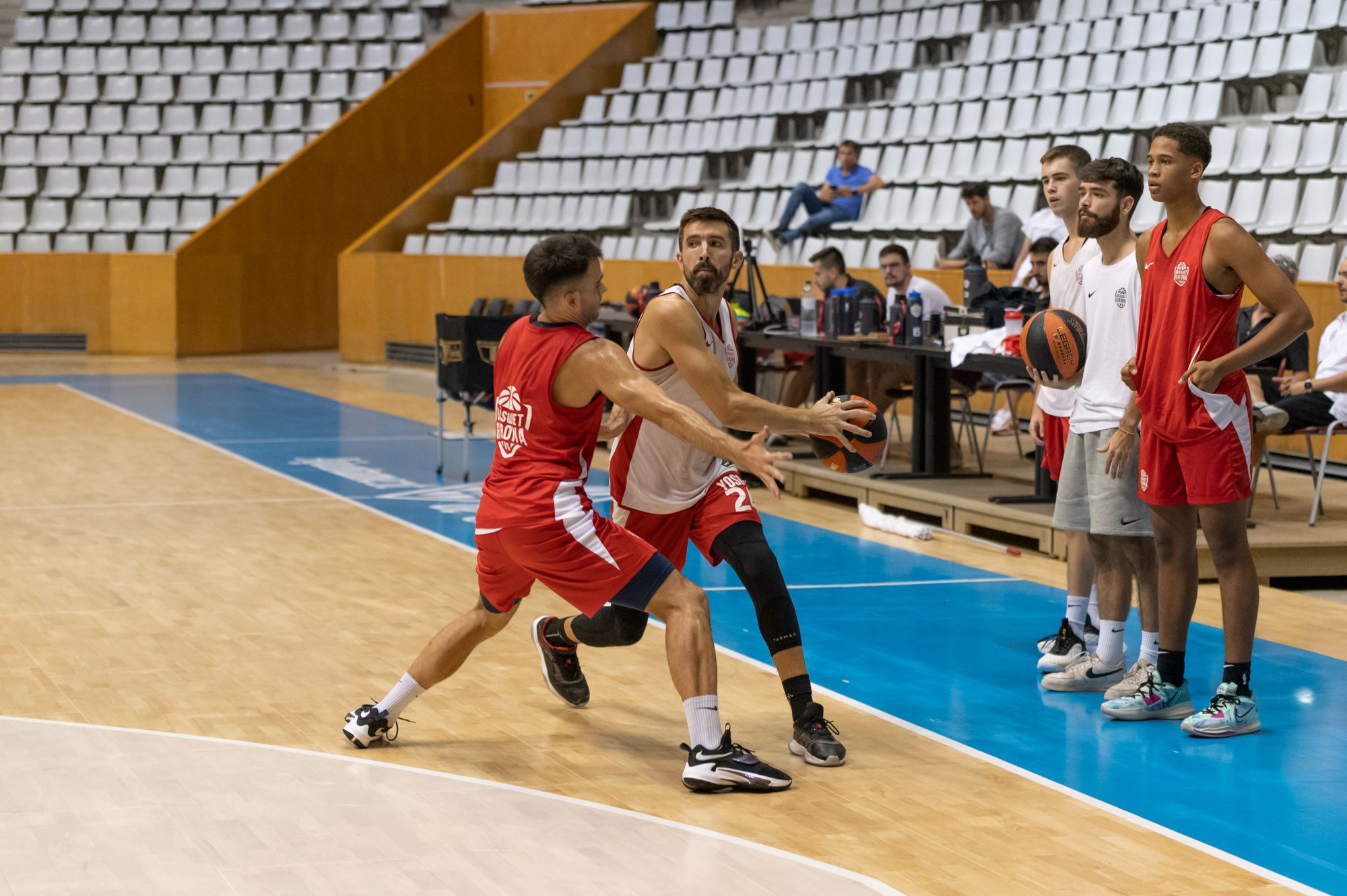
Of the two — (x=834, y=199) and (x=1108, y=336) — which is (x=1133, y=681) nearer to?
(x=1108, y=336)

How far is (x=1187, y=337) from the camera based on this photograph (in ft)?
16.0

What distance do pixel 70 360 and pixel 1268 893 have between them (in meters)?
18.2

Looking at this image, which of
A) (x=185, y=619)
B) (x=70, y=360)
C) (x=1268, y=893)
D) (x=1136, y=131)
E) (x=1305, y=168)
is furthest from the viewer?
(x=70, y=360)

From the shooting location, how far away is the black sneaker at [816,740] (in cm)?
464

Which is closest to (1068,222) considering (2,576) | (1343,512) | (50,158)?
(1343,512)

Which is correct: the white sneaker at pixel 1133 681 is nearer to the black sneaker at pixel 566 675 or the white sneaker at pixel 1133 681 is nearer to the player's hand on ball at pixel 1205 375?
the player's hand on ball at pixel 1205 375

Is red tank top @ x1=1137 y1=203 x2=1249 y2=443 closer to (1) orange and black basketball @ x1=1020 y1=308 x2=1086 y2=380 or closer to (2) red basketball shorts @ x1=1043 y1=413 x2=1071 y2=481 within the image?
(1) orange and black basketball @ x1=1020 y1=308 x2=1086 y2=380

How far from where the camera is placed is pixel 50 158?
2184 centimetres

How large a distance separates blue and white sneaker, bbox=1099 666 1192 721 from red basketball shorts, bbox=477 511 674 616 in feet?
5.04

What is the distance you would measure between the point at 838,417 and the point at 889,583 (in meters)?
3.21

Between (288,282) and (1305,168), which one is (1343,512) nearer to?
(1305,168)

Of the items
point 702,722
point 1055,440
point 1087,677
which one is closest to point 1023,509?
point 1055,440

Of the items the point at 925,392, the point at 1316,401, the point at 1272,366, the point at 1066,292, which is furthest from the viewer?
the point at 925,392

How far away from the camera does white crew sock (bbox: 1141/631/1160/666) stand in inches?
207
